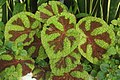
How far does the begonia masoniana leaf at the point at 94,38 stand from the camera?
5.50ft

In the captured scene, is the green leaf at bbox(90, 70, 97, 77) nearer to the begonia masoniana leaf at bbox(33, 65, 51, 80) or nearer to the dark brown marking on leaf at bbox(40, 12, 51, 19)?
the begonia masoniana leaf at bbox(33, 65, 51, 80)

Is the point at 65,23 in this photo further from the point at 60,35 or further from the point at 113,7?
the point at 113,7

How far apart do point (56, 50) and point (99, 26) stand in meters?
0.22

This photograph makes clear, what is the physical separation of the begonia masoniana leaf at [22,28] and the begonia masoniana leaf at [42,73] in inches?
5.1

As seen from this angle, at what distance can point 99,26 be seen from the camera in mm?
1712

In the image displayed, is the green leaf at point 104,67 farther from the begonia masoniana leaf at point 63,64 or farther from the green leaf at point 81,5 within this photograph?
the green leaf at point 81,5

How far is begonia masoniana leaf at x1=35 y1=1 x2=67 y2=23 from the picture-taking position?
5.67 ft

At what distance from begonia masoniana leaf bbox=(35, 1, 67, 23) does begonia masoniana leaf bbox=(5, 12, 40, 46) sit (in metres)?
0.03

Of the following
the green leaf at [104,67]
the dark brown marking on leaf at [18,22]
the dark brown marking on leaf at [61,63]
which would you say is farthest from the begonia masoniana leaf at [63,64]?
the dark brown marking on leaf at [18,22]

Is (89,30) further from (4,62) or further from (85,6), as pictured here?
(4,62)

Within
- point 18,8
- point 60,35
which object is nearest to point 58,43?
point 60,35

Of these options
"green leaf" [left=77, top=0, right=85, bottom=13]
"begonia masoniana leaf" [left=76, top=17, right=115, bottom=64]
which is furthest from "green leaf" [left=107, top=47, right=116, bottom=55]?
"green leaf" [left=77, top=0, right=85, bottom=13]

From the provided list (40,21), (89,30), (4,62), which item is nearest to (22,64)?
(4,62)

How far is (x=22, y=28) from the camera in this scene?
1720mm
